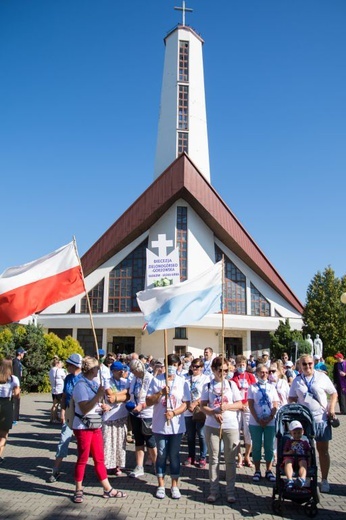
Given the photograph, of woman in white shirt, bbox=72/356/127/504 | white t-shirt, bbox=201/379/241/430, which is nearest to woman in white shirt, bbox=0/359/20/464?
woman in white shirt, bbox=72/356/127/504

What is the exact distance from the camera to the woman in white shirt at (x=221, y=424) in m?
4.99

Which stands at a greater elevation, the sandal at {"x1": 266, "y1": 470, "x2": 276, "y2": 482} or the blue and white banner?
the blue and white banner

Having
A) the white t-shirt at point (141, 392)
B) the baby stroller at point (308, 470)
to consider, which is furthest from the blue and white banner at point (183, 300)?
the baby stroller at point (308, 470)

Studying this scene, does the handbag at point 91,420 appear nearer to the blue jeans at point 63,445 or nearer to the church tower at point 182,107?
the blue jeans at point 63,445

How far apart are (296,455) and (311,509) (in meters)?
0.53

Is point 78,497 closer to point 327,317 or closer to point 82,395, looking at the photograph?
point 82,395

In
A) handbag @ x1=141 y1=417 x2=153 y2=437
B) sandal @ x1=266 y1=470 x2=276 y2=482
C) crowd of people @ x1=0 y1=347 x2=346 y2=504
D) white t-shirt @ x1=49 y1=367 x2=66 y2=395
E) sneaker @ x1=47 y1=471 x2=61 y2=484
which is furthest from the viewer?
white t-shirt @ x1=49 y1=367 x2=66 y2=395

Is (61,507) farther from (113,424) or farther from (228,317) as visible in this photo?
(228,317)

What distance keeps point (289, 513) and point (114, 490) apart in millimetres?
1953

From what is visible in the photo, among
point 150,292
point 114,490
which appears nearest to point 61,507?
point 114,490

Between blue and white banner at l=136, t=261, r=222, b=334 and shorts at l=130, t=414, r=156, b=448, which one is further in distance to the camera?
shorts at l=130, t=414, r=156, b=448

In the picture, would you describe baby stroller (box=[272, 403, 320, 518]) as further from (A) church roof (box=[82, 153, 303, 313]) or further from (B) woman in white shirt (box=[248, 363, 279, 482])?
(A) church roof (box=[82, 153, 303, 313])

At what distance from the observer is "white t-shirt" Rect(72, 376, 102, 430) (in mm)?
5035

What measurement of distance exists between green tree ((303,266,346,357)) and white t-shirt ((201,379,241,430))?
23.3 m
